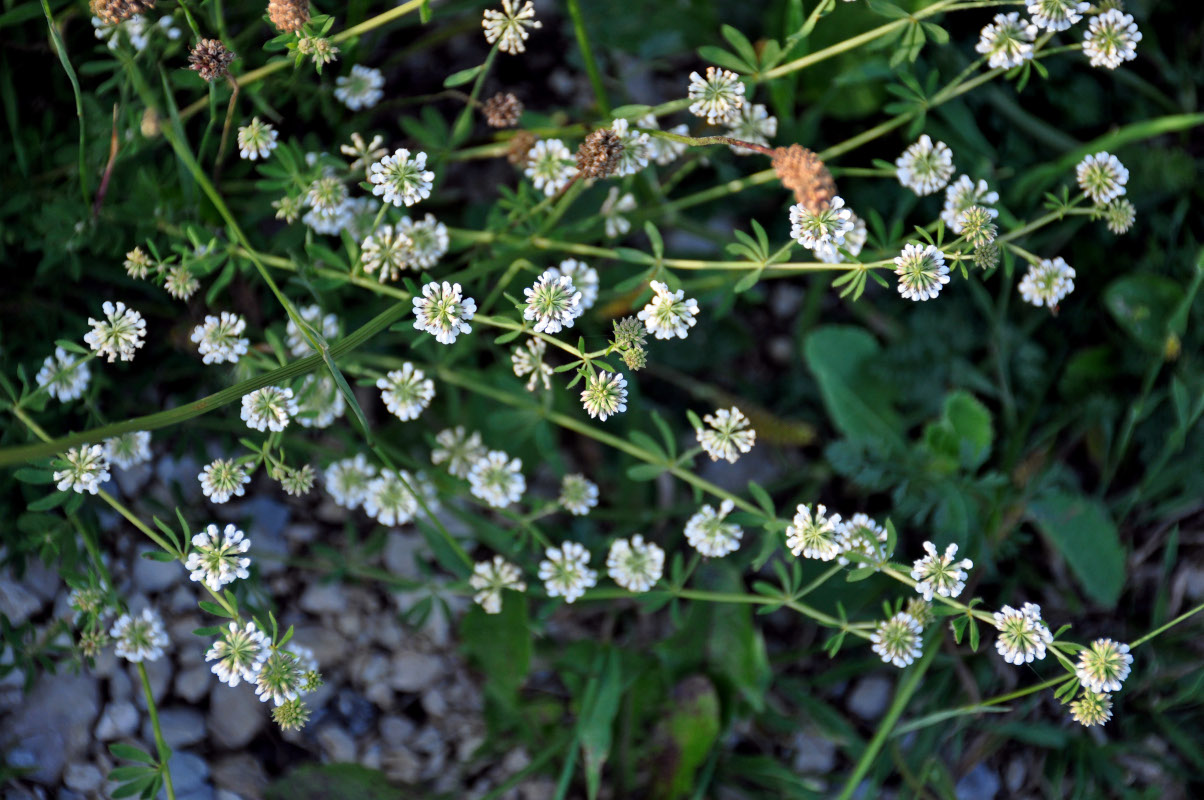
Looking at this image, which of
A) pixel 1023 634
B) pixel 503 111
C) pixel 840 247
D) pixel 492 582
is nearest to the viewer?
pixel 1023 634

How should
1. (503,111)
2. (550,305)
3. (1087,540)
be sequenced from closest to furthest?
(550,305) → (503,111) → (1087,540)

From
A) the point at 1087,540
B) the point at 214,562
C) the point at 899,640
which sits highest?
the point at 214,562

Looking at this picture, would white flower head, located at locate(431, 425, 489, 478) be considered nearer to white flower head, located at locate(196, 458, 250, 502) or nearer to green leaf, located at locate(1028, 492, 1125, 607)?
white flower head, located at locate(196, 458, 250, 502)

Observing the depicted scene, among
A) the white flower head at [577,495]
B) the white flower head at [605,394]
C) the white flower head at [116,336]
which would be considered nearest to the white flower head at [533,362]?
the white flower head at [605,394]

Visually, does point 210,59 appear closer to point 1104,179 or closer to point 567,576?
point 567,576

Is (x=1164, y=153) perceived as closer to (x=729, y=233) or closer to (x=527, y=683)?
(x=729, y=233)

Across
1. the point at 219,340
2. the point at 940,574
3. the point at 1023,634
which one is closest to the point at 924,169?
the point at 940,574

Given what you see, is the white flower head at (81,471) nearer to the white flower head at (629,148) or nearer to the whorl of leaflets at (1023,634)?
the white flower head at (629,148)
